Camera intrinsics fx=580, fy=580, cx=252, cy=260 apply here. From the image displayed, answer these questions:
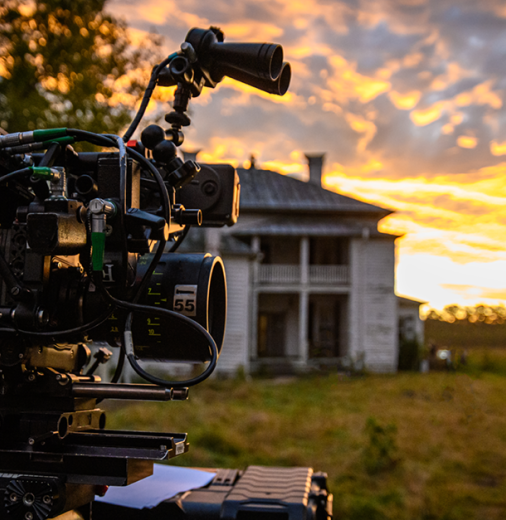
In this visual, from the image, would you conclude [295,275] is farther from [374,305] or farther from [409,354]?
[409,354]

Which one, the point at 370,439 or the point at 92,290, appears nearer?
the point at 92,290

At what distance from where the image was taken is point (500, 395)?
12.1 meters

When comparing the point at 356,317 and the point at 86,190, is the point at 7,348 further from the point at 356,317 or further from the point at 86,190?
the point at 356,317

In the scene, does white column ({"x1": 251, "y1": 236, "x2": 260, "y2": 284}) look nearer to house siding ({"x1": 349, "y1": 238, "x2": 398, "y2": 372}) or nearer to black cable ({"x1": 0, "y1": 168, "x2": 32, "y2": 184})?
house siding ({"x1": 349, "y1": 238, "x2": 398, "y2": 372})

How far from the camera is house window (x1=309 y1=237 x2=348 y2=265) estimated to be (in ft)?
69.1

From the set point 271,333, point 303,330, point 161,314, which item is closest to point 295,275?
point 303,330

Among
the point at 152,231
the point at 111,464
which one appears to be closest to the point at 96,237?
the point at 152,231

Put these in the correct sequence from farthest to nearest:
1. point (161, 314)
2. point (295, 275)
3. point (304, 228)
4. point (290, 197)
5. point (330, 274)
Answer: point (290, 197)
point (330, 274)
point (295, 275)
point (304, 228)
point (161, 314)

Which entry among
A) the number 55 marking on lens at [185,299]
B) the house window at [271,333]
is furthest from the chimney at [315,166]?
the number 55 marking on lens at [185,299]

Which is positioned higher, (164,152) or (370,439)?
(164,152)

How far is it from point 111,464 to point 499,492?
19.8 feet

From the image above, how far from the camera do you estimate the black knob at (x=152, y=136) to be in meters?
1.53

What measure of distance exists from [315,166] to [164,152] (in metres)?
21.3

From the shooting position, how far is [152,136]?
1.53m
